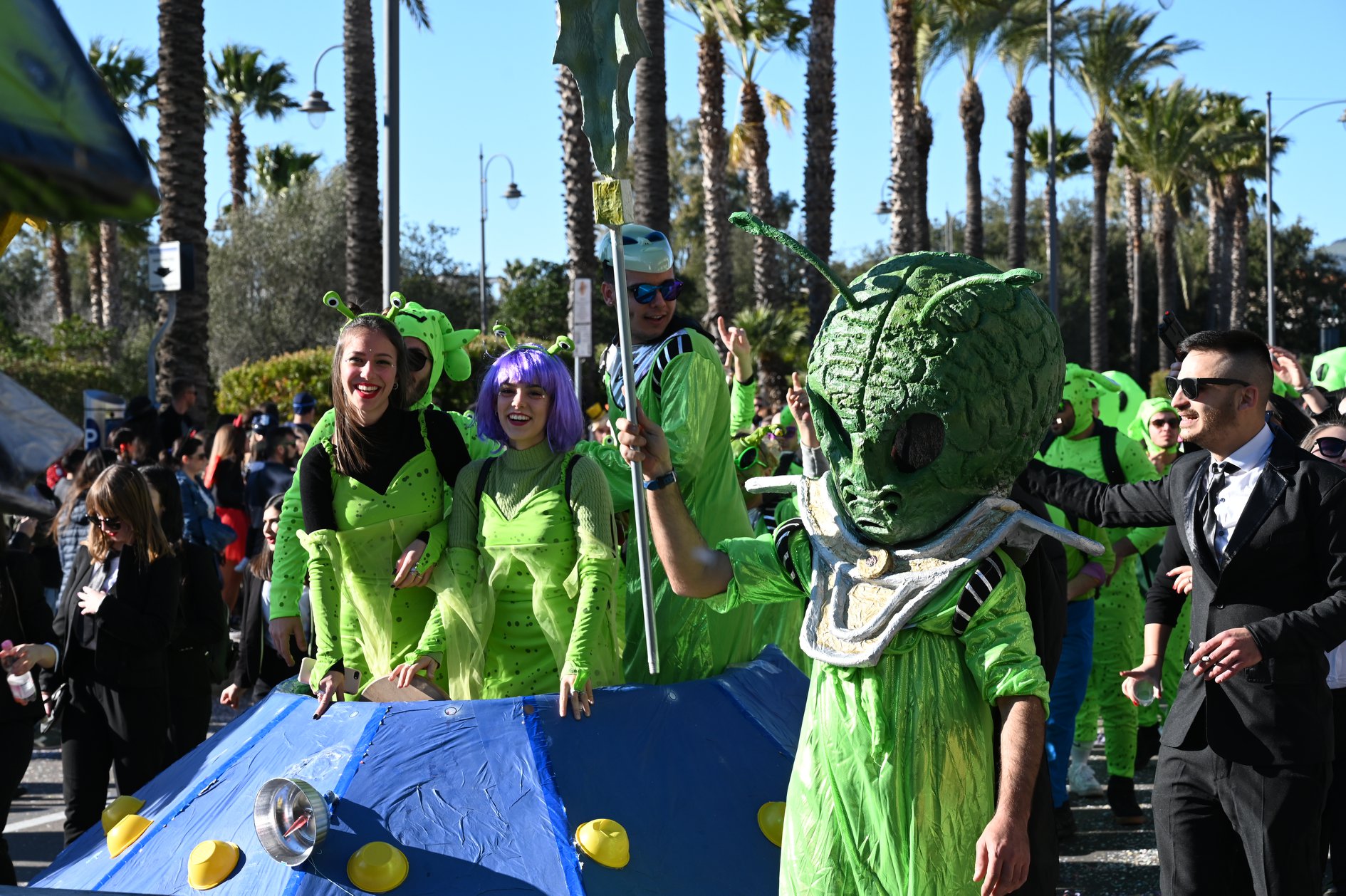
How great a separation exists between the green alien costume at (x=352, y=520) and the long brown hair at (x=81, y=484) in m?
3.65

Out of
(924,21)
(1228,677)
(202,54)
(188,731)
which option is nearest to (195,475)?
(188,731)

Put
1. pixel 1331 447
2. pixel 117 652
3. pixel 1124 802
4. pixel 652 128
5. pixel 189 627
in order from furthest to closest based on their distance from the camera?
pixel 652 128
pixel 1124 802
pixel 189 627
pixel 117 652
pixel 1331 447

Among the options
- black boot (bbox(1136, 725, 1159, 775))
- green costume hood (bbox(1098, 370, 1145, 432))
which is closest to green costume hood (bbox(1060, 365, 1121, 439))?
black boot (bbox(1136, 725, 1159, 775))

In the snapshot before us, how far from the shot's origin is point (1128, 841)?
6.16 meters

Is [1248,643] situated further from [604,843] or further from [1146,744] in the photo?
[1146,744]

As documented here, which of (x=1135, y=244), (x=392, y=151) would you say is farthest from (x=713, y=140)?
(x=1135, y=244)

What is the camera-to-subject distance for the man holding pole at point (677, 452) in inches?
176

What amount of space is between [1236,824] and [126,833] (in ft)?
9.72

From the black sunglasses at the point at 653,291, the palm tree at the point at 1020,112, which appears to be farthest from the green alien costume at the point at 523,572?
the palm tree at the point at 1020,112

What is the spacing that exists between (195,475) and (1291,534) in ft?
25.4

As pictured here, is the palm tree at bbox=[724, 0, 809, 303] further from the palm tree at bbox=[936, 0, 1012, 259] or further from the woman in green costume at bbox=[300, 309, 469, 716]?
the woman in green costume at bbox=[300, 309, 469, 716]

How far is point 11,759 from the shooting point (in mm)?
4922

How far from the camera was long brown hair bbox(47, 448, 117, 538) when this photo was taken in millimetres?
8219

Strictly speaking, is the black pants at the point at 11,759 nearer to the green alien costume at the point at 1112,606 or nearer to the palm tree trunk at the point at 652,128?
the green alien costume at the point at 1112,606
